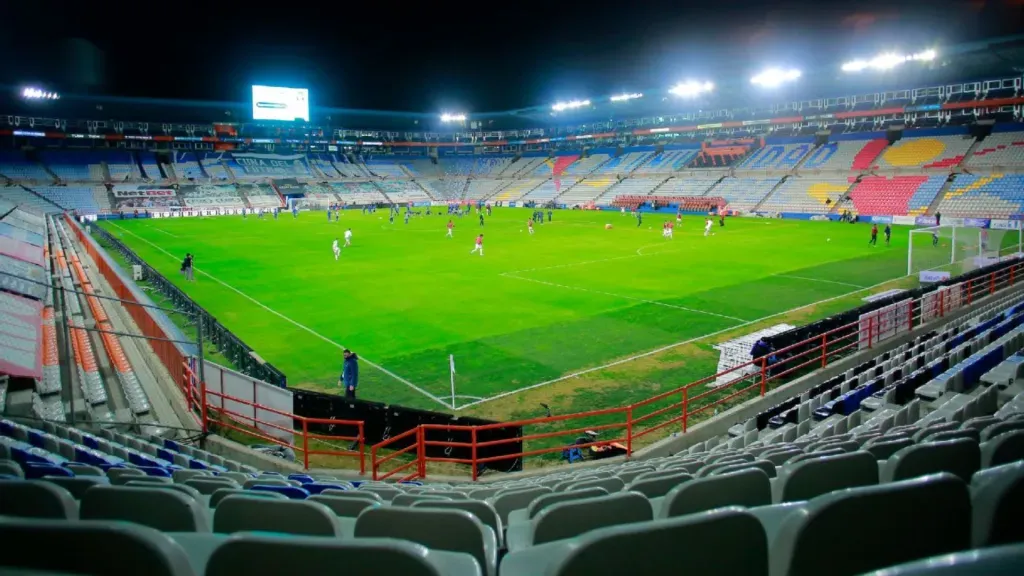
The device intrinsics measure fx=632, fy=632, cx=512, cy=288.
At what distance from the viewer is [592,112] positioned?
104500 millimetres

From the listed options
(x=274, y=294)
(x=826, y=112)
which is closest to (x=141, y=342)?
(x=274, y=294)

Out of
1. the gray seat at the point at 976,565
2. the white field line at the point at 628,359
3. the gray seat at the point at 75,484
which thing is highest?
the gray seat at the point at 976,565

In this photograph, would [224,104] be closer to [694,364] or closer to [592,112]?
[592,112]

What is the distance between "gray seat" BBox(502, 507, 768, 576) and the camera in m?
1.72

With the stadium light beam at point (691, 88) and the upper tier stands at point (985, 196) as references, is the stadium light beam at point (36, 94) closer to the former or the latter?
the stadium light beam at point (691, 88)

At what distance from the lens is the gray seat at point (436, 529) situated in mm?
2676

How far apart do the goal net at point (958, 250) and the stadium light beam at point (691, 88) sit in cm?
4482

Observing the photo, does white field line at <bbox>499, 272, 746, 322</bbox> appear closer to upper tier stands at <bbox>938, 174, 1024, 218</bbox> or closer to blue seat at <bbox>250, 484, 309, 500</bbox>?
blue seat at <bbox>250, 484, 309, 500</bbox>

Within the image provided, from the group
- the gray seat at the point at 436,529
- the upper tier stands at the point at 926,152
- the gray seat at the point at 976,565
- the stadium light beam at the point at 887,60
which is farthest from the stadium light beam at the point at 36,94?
the gray seat at the point at 976,565

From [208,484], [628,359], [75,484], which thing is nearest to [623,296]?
[628,359]

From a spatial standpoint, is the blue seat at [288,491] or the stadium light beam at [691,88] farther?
the stadium light beam at [691,88]

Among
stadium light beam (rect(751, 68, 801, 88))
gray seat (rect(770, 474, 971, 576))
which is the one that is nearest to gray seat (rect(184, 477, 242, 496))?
gray seat (rect(770, 474, 971, 576))

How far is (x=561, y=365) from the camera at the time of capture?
17.8 metres

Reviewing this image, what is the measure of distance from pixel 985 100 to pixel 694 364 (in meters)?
59.1
